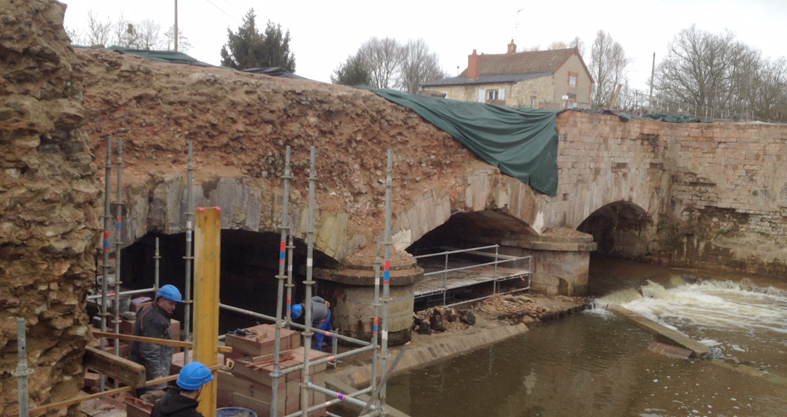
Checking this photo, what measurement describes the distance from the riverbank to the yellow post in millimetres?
4190

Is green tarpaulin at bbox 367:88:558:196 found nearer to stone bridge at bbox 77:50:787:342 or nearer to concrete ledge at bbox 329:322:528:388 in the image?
stone bridge at bbox 77:50:787:342

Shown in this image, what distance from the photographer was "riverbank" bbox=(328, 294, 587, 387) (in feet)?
30.6

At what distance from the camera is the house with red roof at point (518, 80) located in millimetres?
33531

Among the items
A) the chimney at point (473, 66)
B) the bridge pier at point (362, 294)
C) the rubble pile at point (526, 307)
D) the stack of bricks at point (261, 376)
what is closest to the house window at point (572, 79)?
the chimney at point (473, 66)

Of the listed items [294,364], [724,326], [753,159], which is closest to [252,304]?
[294,364]

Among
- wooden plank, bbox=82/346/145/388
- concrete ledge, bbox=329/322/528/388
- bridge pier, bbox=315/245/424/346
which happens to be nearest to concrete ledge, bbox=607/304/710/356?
concrete ledge, bbox=329/322/528/388

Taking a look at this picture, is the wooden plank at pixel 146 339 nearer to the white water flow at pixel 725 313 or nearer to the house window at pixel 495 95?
the white water flow at pixel 725 313

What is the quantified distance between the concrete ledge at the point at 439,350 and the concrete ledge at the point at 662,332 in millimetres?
2461

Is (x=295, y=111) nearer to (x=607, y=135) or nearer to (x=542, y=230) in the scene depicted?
(x=542, y=230)

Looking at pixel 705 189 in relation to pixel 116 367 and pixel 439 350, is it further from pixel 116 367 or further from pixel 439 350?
pixel 116 367

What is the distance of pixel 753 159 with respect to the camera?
18.7m

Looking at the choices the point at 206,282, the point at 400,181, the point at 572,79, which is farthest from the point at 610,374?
the point at 572,79

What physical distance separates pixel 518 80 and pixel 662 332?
22.6 meters

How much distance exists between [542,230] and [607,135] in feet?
11.2
